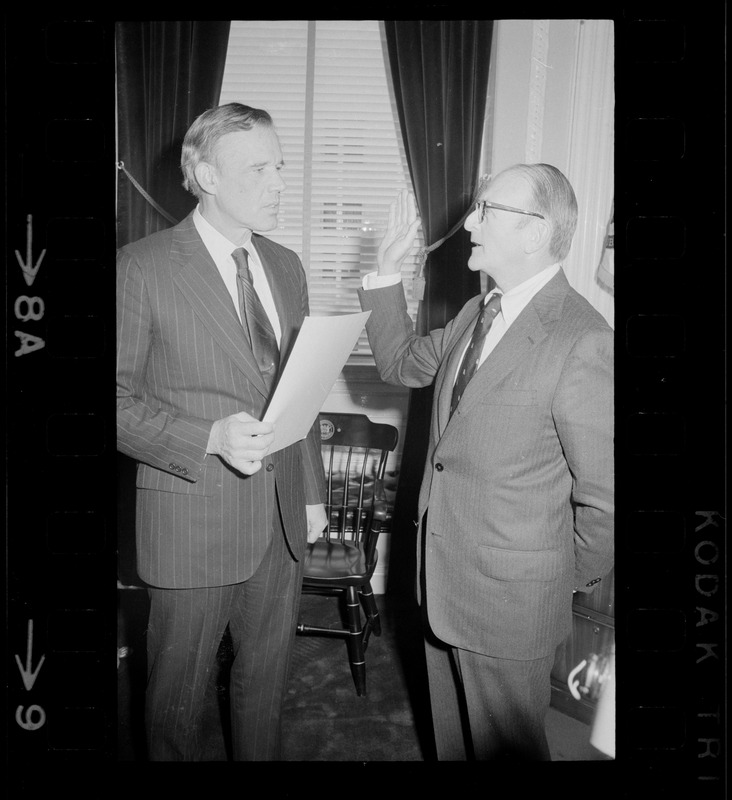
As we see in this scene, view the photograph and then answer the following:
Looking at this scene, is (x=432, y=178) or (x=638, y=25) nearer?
(x=638, y=25)

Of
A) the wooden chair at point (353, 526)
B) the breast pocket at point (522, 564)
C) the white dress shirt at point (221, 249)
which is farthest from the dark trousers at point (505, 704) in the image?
the white dress shirt at point (221, 249)

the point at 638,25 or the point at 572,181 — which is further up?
the point at 638,25

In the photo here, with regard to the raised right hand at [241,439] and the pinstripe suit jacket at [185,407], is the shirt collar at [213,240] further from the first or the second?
the raised right hand at [241,439]

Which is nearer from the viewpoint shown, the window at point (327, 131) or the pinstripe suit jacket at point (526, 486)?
the pinstripe suit jacket at point (526, 486)

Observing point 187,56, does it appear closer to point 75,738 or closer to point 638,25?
point 638,25

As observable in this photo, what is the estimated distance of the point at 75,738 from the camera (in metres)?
1.61

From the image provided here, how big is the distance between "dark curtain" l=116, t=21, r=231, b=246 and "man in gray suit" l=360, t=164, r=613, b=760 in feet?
2.67

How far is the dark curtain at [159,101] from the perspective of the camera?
1645 mm

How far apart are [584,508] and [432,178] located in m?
1.05

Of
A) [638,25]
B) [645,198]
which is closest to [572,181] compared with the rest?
[645,198]

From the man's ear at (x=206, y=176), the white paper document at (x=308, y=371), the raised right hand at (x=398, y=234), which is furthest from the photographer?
the raised right hand at (x=398, y=234)

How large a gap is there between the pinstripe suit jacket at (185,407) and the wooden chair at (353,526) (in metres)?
0.47

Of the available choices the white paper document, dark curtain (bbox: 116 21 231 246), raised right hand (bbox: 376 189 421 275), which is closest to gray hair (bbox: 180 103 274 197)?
dark curtain (bbox: 116 21 231 246)

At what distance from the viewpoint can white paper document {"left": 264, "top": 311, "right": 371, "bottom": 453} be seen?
1.48 m
